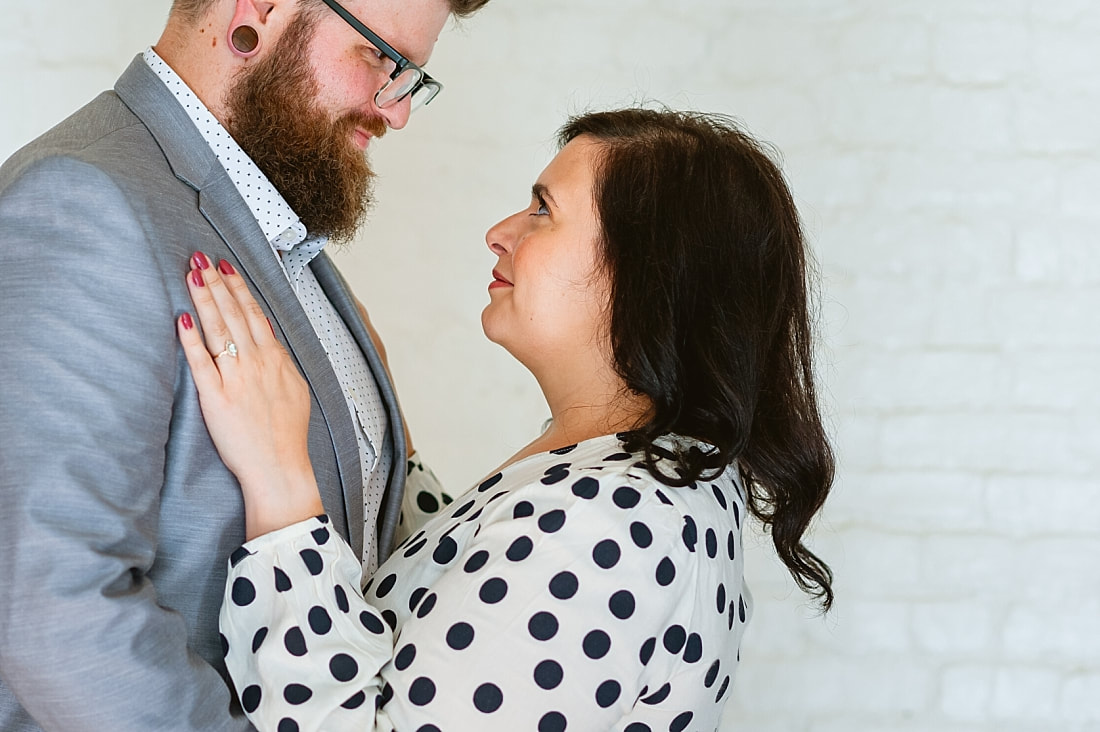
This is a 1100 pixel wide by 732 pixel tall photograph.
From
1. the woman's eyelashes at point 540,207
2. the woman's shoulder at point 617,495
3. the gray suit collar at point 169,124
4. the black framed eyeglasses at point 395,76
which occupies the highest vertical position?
the black framed eyeglasses at point 395,76

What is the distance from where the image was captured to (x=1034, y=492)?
8.80 ft

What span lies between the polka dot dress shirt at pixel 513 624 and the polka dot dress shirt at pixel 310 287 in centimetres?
29

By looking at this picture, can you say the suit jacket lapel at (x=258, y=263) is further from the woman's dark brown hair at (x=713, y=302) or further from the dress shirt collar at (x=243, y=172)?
the woman's dark brown hair at (x=713, y=302)

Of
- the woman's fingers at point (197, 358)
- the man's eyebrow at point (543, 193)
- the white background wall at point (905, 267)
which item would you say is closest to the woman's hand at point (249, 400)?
the woman's fingers at point (197, 358)

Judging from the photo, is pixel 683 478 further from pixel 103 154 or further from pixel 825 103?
pixel 825 103

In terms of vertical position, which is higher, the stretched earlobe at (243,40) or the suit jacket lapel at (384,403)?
the stretched earlobe at (243,40)

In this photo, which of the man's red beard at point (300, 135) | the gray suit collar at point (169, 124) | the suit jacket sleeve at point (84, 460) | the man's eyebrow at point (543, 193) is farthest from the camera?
the man's eyebrow at point (543, 193)

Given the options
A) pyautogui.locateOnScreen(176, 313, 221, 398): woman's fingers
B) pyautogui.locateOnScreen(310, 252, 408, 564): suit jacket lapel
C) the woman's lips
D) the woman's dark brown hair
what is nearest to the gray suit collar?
pyautogui.locateOnScreen(176, 313, 221, 398): woman's fingers

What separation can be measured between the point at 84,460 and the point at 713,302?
87cm

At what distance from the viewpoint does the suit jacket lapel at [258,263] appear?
1.44 meters

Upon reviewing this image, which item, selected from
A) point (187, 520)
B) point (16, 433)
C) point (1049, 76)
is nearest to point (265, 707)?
point (187, 520)

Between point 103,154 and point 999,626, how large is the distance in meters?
2.36

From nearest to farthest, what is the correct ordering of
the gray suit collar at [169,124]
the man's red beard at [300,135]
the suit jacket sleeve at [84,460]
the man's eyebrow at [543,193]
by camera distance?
the suit jacket sleeve at [84,460]
the gray suit collar at [169,124]
the man's red beard at [300,135]
the man's eyebrow at [543,193]

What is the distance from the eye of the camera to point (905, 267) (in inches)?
105
